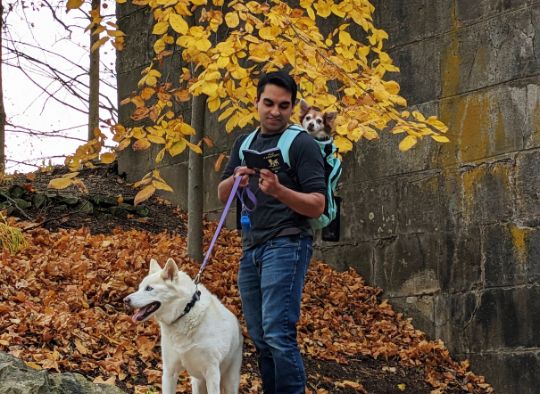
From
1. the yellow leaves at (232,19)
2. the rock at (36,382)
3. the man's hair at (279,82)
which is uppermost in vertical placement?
the yellow leaves at (232,19)

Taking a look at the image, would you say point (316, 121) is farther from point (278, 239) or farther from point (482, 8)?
point (482, 8)

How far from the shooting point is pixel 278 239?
4.79m

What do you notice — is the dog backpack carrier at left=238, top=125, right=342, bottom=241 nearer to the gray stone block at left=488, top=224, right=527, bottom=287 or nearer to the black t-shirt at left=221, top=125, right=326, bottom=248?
the black t-shirt at left=221, top=125, right=326, bottom=248

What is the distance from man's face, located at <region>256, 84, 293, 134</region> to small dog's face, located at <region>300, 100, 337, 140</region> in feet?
6.04

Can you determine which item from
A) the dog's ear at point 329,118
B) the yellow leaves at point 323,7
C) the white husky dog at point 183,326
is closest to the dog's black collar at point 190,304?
the white husky dog at point 183,326

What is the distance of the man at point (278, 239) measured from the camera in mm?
4684

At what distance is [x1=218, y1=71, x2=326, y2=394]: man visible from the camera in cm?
468

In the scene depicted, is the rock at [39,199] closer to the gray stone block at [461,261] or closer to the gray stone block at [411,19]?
the gray stone block at [411,19]

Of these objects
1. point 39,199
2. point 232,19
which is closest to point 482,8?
point 232,19

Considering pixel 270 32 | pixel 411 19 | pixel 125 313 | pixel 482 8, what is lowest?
pixel 125 313

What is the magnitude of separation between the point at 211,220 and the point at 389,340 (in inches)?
131

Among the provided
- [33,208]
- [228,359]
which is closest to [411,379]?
[228,359]

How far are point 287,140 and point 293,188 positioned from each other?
283mm

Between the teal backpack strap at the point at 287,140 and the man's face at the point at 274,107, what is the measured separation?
8cm
